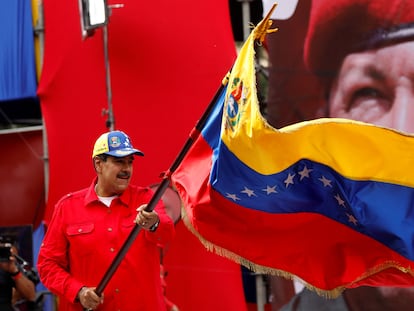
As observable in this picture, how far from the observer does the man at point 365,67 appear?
304 inches

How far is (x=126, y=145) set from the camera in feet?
19.1

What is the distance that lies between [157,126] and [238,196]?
3.76 m

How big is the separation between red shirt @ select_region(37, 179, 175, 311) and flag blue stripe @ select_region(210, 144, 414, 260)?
2.49 feet

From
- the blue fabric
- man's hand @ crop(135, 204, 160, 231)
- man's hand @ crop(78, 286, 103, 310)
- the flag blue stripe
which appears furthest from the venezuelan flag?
the blue fabric

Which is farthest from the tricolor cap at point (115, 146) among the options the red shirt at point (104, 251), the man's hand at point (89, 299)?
the man's hand at point (89, 299)

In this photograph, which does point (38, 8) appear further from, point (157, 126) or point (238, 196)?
point (238, 196)

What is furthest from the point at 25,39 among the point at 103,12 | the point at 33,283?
the point at 33,283

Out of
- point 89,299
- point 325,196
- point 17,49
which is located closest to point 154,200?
point 89,299

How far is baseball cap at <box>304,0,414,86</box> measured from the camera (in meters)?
7.73

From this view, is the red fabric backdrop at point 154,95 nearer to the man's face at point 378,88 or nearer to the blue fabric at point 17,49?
the blue fabric at point 17,49

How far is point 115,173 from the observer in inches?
227

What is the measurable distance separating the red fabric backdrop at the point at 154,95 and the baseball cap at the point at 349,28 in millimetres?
860

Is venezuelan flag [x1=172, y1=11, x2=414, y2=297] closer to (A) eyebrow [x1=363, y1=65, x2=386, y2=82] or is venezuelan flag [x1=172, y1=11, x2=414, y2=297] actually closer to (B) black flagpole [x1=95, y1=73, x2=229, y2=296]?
(B) black flagpole [x1=95, y1=73, x2=229, y2=296]

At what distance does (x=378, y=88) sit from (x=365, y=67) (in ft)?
0.68
